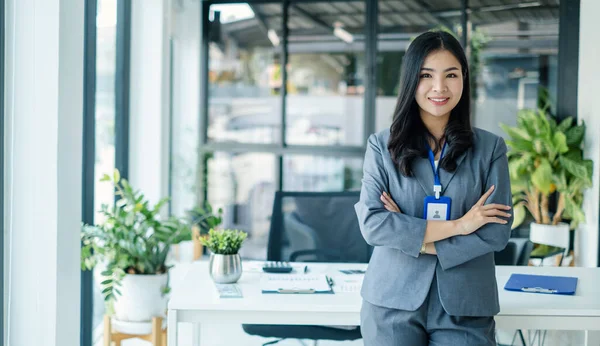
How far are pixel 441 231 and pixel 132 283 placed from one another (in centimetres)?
200

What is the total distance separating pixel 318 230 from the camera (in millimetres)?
3318

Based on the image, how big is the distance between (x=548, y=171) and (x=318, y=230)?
103 inches

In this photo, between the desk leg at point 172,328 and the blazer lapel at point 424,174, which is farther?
the desk leg at point 172,328

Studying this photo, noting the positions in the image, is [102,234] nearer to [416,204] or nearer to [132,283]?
[132,283]

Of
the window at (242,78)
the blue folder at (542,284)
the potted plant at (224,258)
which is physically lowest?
the blue folder at (542,284)

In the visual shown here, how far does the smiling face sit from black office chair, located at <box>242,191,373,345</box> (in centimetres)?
132

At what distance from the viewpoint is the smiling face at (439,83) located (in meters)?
2.02

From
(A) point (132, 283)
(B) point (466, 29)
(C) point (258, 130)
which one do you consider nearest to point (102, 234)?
(A) point (132, 283)

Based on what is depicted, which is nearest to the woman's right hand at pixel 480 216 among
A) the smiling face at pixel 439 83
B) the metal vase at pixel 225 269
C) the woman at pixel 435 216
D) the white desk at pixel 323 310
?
the woman at pixel 435 216

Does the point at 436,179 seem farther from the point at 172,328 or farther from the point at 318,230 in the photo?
the point at 318,230

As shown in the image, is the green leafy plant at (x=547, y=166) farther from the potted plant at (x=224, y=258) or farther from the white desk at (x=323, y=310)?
the potted plant at (x=224, y=258)

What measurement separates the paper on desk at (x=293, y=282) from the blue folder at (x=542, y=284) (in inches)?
26.8

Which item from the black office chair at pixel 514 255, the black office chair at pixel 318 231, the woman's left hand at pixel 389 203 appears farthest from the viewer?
the black office chair at pixel 514 255

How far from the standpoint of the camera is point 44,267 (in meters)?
2.77
